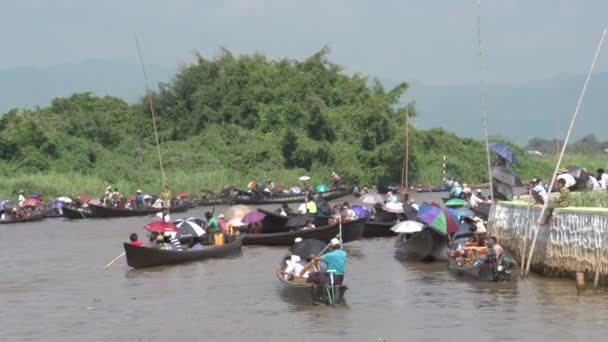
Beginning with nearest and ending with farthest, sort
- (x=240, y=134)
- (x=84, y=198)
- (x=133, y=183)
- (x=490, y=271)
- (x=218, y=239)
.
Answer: (x=490, y=271) → (x=218, y=239) → (x=84, y=198) → (x=133, y=183) → (x=240, y=134)

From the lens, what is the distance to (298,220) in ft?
100

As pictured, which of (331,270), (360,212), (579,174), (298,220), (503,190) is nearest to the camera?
(331,270)

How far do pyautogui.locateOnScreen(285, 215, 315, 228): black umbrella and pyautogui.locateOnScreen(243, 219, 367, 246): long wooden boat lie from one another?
0.80 ft

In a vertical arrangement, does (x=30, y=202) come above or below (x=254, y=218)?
above

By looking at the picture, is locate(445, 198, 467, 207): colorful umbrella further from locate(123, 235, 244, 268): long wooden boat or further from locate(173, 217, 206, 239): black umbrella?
locate(173, 217, 206, 239): black umbrella

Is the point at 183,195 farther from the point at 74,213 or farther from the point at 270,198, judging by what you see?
the point at 74,213

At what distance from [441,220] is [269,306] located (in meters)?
6.84

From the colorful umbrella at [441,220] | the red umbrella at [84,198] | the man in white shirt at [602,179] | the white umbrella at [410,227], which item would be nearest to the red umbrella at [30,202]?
the red umbrella at [84,198]

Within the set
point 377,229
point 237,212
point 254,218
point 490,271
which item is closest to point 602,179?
point 490,271

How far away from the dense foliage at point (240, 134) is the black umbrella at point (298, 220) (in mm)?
22992

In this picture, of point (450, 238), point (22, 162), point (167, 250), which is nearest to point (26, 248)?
point (167, 250)

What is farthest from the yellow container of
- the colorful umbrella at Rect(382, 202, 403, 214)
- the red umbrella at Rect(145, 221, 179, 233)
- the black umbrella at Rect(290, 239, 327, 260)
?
the black umbrella at Rect(290, 239, 327, 260)

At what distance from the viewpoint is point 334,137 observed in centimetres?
6425

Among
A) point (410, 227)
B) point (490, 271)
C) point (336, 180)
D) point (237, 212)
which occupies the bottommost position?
point (490, 271)
